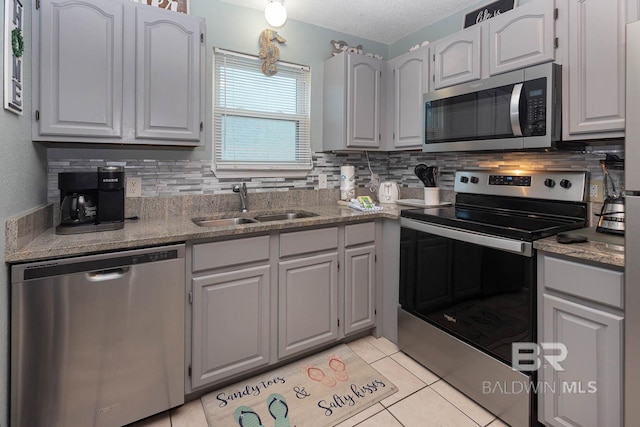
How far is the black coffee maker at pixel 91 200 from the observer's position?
157cm

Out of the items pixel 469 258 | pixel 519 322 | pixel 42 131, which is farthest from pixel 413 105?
pixel 42 131

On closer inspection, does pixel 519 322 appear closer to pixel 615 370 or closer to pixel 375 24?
pixel 615 370

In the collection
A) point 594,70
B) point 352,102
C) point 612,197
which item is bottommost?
point 612,197

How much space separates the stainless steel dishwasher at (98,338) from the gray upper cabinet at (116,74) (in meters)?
0.73

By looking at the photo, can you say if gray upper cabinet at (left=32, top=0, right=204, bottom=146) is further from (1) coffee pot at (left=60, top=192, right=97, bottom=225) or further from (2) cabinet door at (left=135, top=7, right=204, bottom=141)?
(1) coffee pot at (left=60, top=192, right=97, bottom=225)

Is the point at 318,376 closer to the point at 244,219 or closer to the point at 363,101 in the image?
the point at 244,219

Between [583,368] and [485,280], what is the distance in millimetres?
491

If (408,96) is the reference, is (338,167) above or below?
below

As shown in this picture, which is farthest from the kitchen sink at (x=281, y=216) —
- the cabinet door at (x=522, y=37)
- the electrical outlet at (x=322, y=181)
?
the cabinet door at (x=522, y=37)

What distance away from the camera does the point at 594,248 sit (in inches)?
50.3

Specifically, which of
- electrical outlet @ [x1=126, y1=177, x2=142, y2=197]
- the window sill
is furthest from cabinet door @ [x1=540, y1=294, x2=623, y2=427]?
electrical outlet @ [x1=126, y1=177, x2=142, y2=197]

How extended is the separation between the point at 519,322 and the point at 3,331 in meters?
2.12

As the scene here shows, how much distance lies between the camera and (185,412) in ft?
5.49

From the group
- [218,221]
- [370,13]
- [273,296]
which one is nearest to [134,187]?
[218,221]
